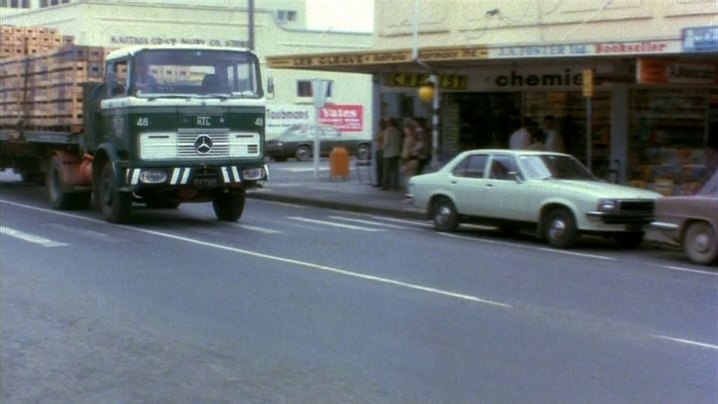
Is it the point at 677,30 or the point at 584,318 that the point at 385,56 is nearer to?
the point at 677,30

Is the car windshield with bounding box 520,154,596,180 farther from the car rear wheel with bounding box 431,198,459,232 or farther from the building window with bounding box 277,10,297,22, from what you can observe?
the building window with bounding box 277,10,297,22

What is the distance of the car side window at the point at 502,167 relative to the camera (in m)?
17.0

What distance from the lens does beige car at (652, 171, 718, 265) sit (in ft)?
46.0

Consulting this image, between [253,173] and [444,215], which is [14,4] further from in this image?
A: [444,215]

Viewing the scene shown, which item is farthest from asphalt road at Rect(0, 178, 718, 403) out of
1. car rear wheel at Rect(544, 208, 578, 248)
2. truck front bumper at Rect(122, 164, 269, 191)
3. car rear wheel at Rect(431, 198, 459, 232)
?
car rear wheel at Rect(431, 198, 459, 232)

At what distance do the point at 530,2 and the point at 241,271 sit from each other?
1212cm

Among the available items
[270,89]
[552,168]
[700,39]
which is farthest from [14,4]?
[700,39]

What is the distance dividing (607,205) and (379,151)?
1154cm

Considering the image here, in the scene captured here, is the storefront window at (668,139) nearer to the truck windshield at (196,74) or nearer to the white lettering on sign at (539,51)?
the white lettering on sign at (539,51)

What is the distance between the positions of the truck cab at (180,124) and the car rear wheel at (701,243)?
7.08m

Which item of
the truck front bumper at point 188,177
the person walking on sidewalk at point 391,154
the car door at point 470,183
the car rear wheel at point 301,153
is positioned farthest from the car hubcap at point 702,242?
the car rear wheel at point 301,153

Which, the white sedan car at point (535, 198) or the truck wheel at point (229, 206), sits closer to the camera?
the white sedan car at point (535, 198)

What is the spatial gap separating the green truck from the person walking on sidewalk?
7138 mm

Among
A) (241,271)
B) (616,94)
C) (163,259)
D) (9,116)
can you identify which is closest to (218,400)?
(241,271)
